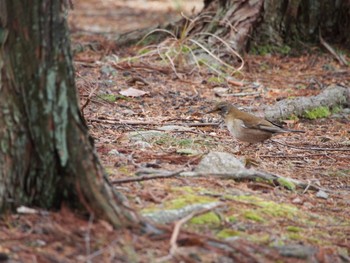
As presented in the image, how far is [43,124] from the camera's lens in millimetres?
3996

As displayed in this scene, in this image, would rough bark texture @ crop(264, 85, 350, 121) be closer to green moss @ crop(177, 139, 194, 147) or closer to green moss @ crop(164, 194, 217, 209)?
green moss @ crop(177, 139, 194, 147)

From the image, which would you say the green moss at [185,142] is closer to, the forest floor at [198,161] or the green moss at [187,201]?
the forest floor at [198,161]

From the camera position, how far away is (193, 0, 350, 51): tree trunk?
10.4 metres

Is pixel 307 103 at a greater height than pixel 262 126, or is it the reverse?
pixel 262 126

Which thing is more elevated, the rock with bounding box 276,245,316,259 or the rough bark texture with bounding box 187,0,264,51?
the rough bark texture with bounding box 187,0,264,51

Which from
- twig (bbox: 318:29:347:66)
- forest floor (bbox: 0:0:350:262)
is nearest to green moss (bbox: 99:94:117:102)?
forest floor (bbox: 0:0:350:262)

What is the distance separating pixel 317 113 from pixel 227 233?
14.2 ft

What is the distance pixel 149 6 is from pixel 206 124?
10.2m

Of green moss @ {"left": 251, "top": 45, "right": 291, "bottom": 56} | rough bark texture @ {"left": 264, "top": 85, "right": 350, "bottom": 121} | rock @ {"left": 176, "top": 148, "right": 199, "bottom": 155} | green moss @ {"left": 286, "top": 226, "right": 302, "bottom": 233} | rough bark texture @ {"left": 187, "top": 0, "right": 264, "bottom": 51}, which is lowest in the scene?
rough bark texture @ {"left": 264, "top": 85, "right": 350, "bottom": 121}

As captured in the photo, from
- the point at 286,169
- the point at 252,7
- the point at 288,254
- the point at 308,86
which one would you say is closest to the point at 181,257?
the point at 288,254

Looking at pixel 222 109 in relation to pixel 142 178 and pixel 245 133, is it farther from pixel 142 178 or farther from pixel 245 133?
pixel 142 178

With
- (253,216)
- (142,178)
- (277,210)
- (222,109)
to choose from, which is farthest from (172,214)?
(222,109)

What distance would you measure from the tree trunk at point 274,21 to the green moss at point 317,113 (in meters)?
2.17

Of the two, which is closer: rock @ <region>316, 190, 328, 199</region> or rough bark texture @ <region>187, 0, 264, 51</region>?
rock @ <region>316, 190, 328, 199</region>
